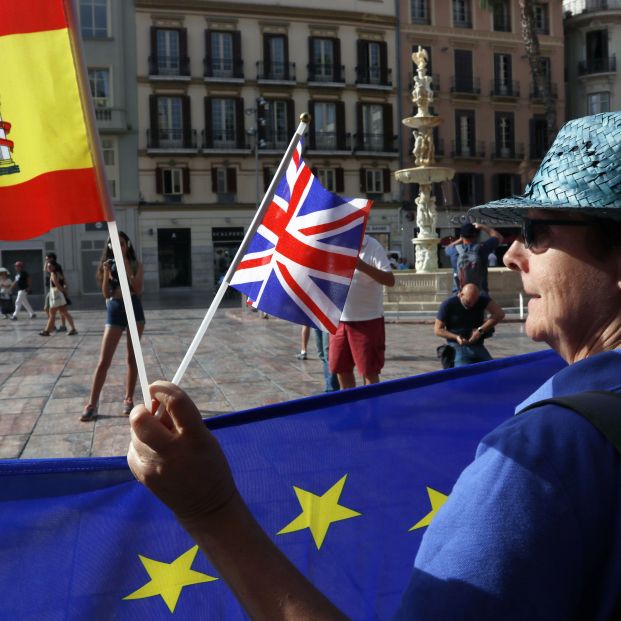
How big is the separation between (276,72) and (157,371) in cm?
3023

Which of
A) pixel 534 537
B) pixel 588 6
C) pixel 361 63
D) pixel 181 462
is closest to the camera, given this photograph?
pixel 534 537

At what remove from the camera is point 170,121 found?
35250mm

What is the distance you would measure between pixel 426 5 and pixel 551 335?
4115 cm

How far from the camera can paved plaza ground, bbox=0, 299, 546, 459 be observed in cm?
566

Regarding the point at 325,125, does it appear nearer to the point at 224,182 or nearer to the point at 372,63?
the point at 372,63

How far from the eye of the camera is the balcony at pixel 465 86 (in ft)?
127

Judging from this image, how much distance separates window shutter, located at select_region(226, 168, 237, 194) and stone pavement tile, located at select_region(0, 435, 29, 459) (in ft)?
102

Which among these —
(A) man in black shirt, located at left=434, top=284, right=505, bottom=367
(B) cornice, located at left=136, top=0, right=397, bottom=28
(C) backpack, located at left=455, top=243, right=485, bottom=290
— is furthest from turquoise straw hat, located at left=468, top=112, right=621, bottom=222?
(B) cornice, located at left=136, top=0, right=397, bottom=28

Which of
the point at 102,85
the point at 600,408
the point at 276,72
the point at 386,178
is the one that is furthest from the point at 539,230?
the point at 386,178

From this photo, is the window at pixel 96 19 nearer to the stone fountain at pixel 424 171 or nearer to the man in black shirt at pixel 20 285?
the stone fountain at pixel 424 171

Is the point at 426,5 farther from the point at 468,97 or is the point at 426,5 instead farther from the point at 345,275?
the point at 345,275

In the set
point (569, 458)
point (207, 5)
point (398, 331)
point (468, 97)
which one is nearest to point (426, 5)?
point (468, 97)

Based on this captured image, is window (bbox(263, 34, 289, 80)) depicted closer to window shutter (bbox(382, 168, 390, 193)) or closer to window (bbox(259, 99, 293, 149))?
window (bbox(259, 99, 293, 149))

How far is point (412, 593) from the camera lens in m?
0.85
